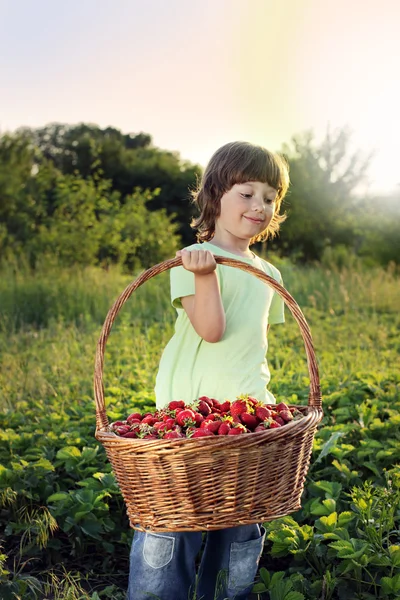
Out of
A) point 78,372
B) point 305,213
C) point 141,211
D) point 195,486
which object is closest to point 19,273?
point 141,211

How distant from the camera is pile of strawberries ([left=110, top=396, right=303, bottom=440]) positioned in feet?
6.49

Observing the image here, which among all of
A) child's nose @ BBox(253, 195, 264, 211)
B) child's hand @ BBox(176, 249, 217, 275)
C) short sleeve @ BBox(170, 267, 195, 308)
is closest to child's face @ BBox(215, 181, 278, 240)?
child's nose @ BBox(253, 195, 264, 211)

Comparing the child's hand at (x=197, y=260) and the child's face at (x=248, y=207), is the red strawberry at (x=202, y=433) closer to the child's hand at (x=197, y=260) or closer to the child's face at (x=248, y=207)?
the child's hand at (x=197, y=260)

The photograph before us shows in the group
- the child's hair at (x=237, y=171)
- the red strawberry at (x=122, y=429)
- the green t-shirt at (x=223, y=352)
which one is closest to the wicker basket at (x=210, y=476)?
the red strawberry at (x=122, y=429)

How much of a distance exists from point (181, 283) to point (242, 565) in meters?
0.96

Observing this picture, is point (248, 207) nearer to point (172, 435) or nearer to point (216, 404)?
point (216, 404)

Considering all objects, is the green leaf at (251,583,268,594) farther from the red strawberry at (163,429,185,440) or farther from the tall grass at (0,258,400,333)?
the tall grass at (0,258,400,333)

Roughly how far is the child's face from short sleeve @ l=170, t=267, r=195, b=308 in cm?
27

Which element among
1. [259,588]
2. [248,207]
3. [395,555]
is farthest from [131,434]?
[395,555]

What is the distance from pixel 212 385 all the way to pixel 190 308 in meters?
0.27

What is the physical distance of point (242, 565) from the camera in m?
2.39

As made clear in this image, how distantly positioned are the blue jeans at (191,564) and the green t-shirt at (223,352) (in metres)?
0.46

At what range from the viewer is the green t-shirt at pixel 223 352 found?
2451 mm

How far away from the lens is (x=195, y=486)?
1.95 metres
